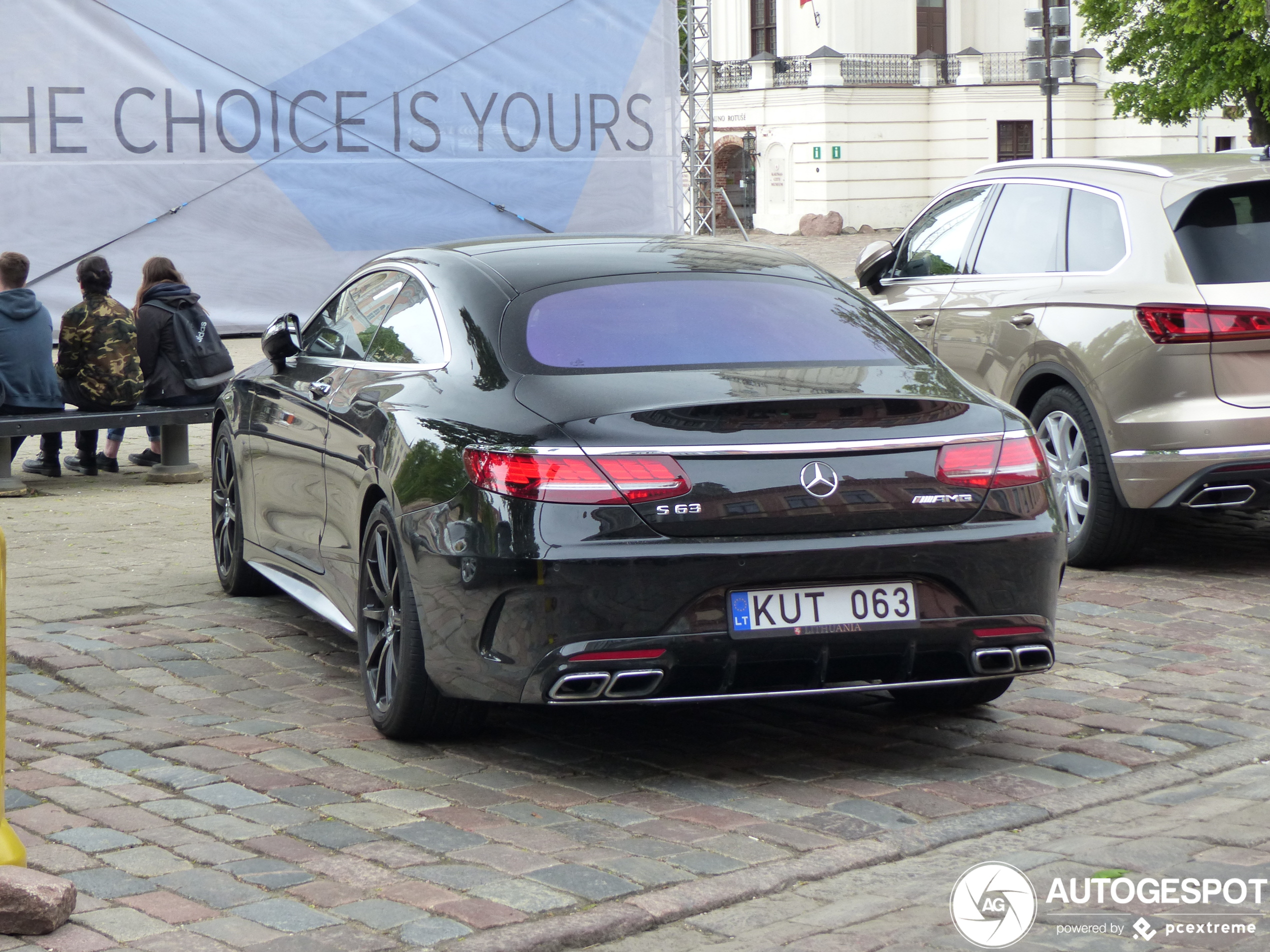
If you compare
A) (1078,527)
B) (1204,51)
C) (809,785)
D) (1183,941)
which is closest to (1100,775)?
(809,785)

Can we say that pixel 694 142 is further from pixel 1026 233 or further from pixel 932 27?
pixel 932 27

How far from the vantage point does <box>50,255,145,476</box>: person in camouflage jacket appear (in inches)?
436

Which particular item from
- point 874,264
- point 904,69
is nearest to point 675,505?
point 874,264

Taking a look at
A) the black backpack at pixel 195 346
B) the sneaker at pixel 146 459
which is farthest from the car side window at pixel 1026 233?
the sneaker at pixel 146 459

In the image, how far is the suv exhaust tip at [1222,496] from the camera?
23.8ft

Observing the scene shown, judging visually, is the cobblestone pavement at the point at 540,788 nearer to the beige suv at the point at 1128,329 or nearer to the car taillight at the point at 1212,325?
the beige suv at the point at 1128,329

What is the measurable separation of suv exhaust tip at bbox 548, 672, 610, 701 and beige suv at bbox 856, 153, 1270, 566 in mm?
3546

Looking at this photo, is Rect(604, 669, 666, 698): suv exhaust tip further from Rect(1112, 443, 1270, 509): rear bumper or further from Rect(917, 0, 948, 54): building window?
Rect(917, 0, 948, 54): building window

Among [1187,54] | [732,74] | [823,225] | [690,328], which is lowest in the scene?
[690,328]

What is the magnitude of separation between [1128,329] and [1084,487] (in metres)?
0.79

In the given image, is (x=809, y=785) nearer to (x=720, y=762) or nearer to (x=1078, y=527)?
(x=720, y=762)

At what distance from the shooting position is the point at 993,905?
375 centimetres

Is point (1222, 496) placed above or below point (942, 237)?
below

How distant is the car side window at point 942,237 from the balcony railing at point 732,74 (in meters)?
51.8
